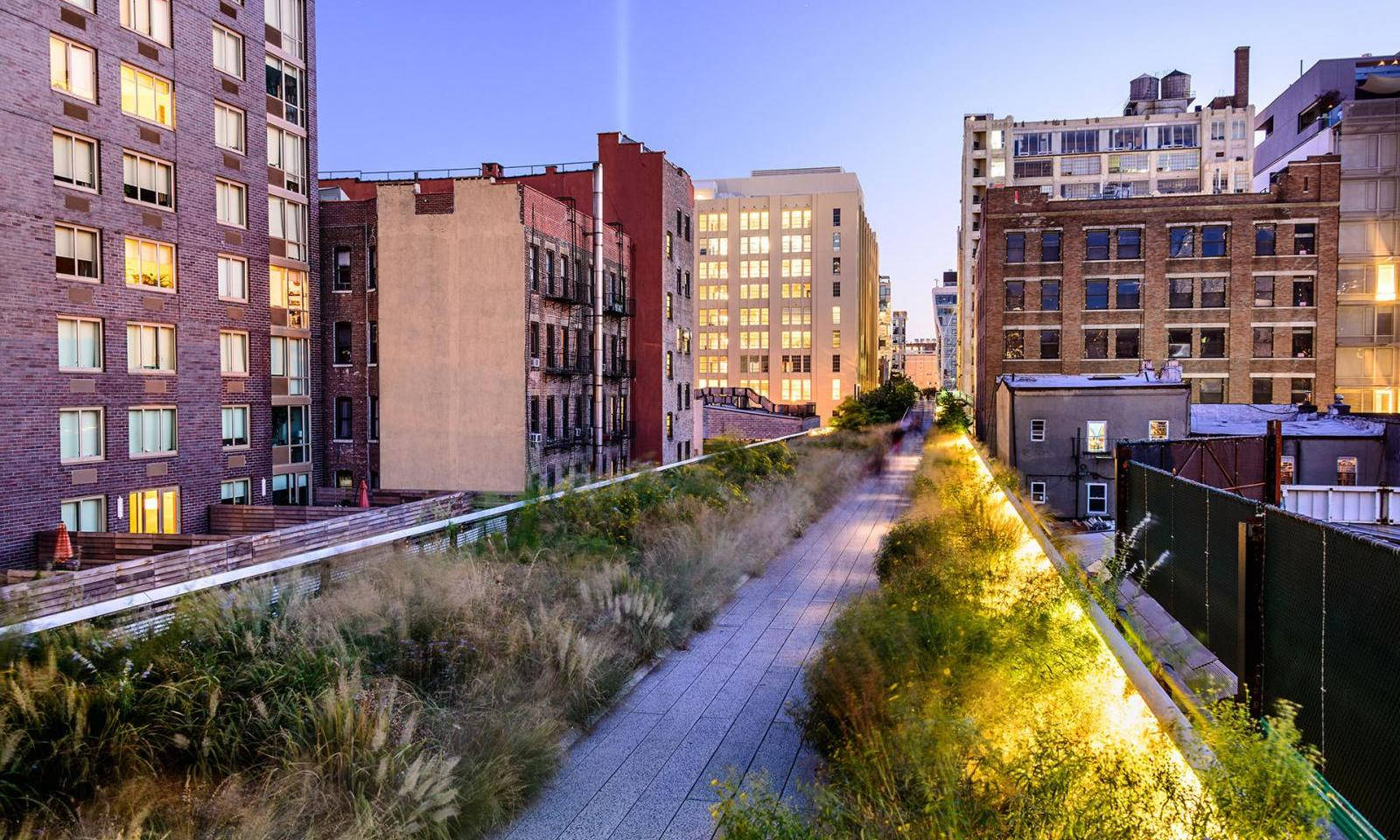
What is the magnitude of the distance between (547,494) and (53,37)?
2400 centimetres

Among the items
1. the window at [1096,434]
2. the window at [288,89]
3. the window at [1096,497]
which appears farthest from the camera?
the window at [1096,497]

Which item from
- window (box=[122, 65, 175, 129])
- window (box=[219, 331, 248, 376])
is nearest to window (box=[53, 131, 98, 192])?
window (box=[122, 65, 175, 129])

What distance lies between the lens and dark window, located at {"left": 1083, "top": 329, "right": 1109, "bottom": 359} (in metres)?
57.7

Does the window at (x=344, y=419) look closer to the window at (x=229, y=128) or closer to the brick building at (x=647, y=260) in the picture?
the window at (x=229, y=128)

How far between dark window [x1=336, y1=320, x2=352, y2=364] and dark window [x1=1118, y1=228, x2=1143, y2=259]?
46.2 meters

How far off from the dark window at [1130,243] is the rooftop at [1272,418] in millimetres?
15881

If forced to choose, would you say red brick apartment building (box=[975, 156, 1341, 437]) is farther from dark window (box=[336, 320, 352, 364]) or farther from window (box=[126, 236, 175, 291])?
window (box=[126, 236, 175, 291])

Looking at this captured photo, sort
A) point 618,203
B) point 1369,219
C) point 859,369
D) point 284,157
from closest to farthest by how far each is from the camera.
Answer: point 284,157 → point 618,203 → point 1369,219 → point 859,369

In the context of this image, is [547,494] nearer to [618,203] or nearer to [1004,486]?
[1004,486]

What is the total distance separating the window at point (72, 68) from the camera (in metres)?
26.4

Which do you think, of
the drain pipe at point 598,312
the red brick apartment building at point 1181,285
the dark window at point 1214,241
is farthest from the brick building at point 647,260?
the dark window at point 1214,241

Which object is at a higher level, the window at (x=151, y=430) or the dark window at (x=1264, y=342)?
the dark window at (x=1264, y=342)

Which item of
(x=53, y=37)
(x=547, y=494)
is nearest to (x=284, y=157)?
(x=53, y=37)

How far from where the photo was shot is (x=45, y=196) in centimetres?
2583
